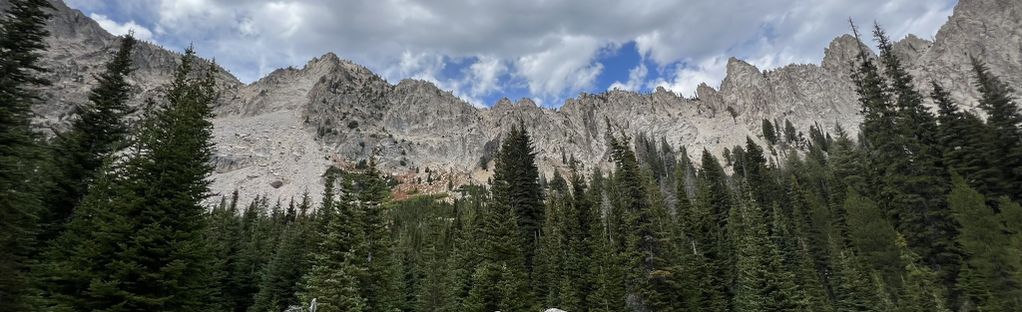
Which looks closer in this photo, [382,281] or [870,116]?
[382,281]

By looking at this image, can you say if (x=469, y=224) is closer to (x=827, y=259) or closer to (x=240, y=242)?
(x=240, y=242)

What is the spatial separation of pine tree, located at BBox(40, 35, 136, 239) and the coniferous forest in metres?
0.09

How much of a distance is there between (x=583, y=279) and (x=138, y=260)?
33353 mm

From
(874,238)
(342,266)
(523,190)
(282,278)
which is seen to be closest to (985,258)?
(874,238)

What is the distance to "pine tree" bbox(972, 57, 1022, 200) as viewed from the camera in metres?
34.4

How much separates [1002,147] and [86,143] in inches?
2466

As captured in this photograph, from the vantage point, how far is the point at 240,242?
5206 cm

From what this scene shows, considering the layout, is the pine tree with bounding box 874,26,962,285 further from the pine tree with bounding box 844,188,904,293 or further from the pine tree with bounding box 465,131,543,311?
the pine tree with bounding box 465,131,543,311

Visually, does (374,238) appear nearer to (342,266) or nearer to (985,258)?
(342,266)

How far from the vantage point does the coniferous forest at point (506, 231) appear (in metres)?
17.7

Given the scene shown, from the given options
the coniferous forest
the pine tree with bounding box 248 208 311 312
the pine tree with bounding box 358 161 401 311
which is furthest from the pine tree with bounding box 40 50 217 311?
the pine tree with bounding box 248 208 311 312

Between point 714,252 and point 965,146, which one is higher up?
point 965,146

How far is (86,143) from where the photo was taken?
74.6ft

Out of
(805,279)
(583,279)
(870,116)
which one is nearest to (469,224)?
(583,279)
